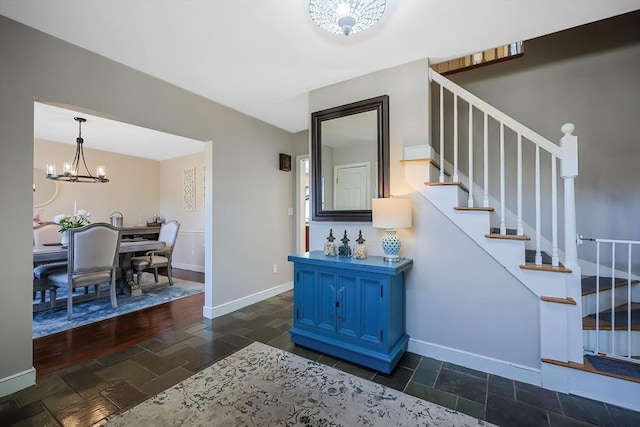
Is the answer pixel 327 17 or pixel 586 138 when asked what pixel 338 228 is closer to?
pixel 327 17

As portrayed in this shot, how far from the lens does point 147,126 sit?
2.64 metres

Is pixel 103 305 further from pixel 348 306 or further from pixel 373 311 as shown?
pixel 373 311

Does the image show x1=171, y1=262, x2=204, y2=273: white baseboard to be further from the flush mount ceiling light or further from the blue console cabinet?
the flush mount ceiling light

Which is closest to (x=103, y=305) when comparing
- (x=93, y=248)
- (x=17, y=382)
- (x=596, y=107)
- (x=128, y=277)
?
(x=128, y=277)

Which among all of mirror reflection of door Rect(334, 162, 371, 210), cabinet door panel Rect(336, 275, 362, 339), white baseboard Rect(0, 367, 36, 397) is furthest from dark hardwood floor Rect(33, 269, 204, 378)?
mirror reflection of door Rect(334, 162, 371, 210)

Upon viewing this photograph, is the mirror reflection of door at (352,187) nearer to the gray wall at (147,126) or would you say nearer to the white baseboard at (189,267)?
the gray wall at (147,126)

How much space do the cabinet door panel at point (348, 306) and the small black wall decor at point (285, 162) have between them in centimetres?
240

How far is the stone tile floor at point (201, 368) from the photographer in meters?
1.63

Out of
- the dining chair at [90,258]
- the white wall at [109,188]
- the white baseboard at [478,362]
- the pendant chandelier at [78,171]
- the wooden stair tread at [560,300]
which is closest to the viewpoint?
the wooden stair tread at [560,300]

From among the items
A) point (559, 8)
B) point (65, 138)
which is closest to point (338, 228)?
point (559, 8)

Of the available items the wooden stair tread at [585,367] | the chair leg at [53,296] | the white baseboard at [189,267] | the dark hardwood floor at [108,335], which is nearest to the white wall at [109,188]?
the white baseboard at [189,267]

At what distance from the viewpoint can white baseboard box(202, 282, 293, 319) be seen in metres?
3.24

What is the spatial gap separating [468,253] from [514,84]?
202 cm

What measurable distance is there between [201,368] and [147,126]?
2242 millimetres
